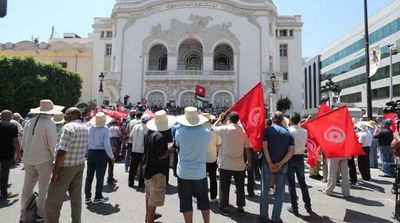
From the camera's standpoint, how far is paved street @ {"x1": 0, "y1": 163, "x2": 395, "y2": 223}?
20.1 feet

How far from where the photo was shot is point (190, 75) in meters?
40.3

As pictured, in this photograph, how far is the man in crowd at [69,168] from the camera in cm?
511

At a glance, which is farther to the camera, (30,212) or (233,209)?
(233,209)

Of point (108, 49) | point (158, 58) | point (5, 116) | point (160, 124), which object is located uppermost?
point (108, 49)

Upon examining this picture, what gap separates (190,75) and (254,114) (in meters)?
34.1

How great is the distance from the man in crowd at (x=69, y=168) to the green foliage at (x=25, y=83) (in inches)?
1157

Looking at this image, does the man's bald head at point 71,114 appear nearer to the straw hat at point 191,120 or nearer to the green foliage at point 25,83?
the straw hat at point 191,120

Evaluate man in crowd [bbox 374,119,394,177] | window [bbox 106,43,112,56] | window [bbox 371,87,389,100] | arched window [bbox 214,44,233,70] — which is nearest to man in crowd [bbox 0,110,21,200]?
man in crowd [bbox 374,119,394,177]

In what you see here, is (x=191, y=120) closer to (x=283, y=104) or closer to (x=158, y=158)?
(x=158, y=158)

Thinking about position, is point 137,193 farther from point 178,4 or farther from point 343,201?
point 178,4

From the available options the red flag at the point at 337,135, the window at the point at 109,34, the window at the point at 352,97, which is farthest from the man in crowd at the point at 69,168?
the window at the point at 352,97

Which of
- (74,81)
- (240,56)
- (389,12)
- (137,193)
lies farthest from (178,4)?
(137,193)

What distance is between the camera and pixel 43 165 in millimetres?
5648

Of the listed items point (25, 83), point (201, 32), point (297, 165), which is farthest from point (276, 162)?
point (201, 32)
